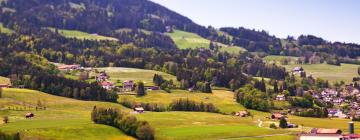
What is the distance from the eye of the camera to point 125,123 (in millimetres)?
126750

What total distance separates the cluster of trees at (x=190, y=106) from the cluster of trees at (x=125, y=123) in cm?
4288

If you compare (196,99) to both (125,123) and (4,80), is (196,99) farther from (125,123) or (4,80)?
(125,123)

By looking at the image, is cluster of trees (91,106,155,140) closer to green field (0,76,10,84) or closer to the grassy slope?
the grassy slope

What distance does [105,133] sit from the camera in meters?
120

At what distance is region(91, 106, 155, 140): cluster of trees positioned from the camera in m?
121

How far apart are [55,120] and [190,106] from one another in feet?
177

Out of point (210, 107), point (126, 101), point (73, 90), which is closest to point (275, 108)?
point (210, 107)

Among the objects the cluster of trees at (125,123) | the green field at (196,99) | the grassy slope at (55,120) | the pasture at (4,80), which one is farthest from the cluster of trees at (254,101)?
the pasture at (4,80)

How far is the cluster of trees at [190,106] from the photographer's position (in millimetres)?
174125

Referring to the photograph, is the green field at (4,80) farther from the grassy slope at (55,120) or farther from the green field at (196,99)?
the green field at (196,99)

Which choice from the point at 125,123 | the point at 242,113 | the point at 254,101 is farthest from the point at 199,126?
the point at 254,101

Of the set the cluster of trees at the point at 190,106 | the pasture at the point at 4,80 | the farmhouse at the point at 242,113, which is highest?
the pasture at the point at 4,80

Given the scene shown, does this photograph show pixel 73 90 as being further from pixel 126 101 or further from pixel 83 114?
pixel 83 114

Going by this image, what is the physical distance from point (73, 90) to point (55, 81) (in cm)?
800
